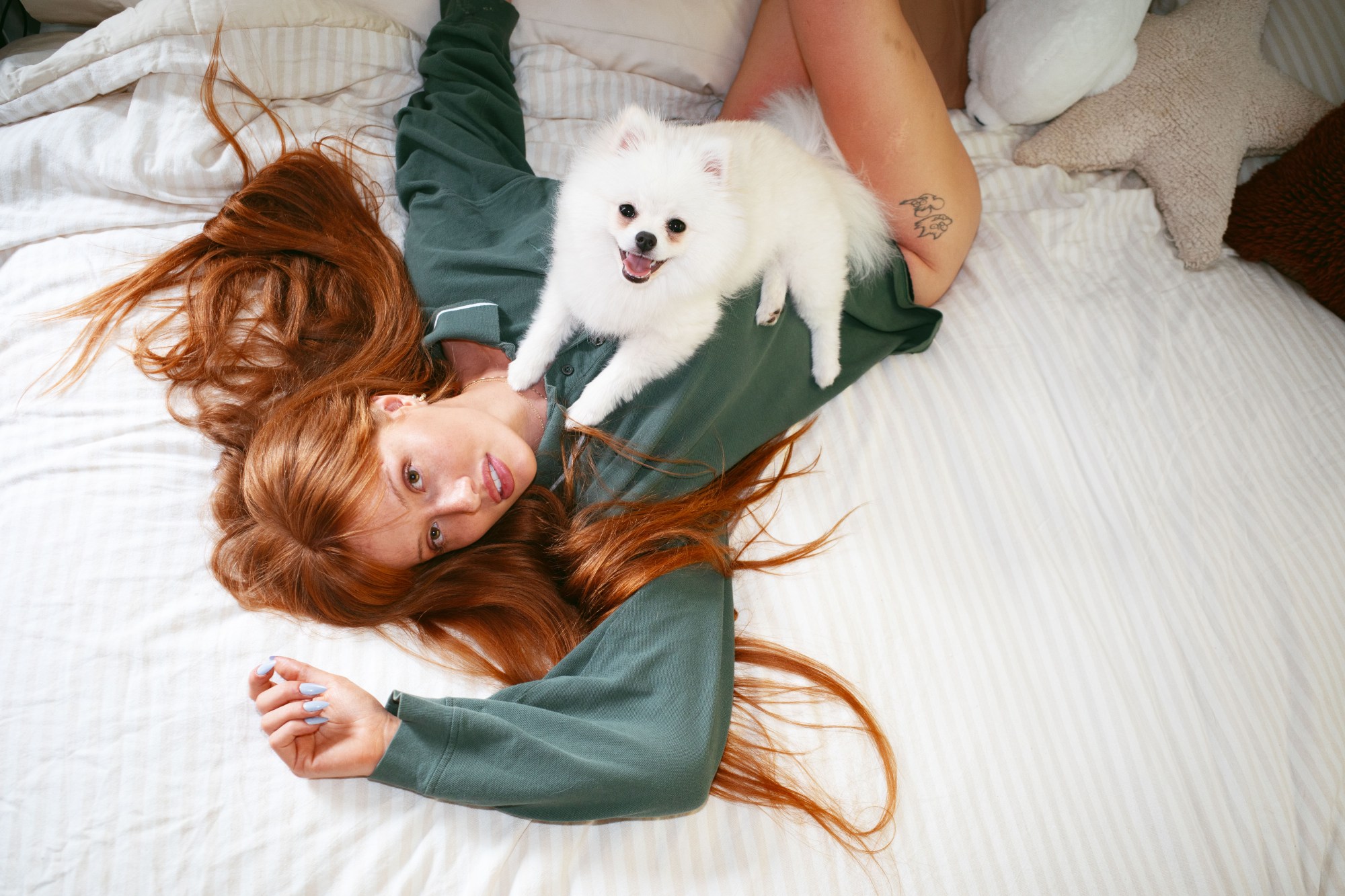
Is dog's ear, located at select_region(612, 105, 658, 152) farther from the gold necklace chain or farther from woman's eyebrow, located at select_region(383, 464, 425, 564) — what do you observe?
woman's eyebrow, located at select_region(383, 464, 425, 564)

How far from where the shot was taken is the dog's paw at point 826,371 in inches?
57.9

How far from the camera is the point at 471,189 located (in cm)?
161

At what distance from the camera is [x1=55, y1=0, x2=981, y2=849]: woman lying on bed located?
3.79 ft

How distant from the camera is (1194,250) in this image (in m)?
1.74

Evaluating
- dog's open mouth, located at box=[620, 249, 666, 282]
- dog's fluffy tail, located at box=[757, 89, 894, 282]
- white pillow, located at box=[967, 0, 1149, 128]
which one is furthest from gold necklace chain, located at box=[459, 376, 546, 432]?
white pillow, located at box=[967, 0, 1149, 128]

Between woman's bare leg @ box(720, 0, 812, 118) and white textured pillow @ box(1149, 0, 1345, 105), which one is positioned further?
white textured pillow @ box(1149, 0, 1345, 105)

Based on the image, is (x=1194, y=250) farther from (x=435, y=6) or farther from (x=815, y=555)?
(x=435, y=6)

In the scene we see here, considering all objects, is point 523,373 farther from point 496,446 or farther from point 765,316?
point 765,316

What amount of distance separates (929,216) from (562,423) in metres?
0.86

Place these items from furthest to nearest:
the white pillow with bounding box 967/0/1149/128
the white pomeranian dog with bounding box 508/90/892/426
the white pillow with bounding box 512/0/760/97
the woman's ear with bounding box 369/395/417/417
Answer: the white pillow with bounding box 512/0/760/97 → the white pillow with bounding box 967/0/1149/128 → the woman's ear with bounding box 369/395/417/417 → the white pomeranian dog with bounding box 508/90/892/426

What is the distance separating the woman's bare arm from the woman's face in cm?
91

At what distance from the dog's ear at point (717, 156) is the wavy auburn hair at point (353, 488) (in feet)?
1.63

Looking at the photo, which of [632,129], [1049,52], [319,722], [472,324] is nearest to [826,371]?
[632,129]

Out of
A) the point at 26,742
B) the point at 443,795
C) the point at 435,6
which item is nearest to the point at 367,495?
the point at 443,795
